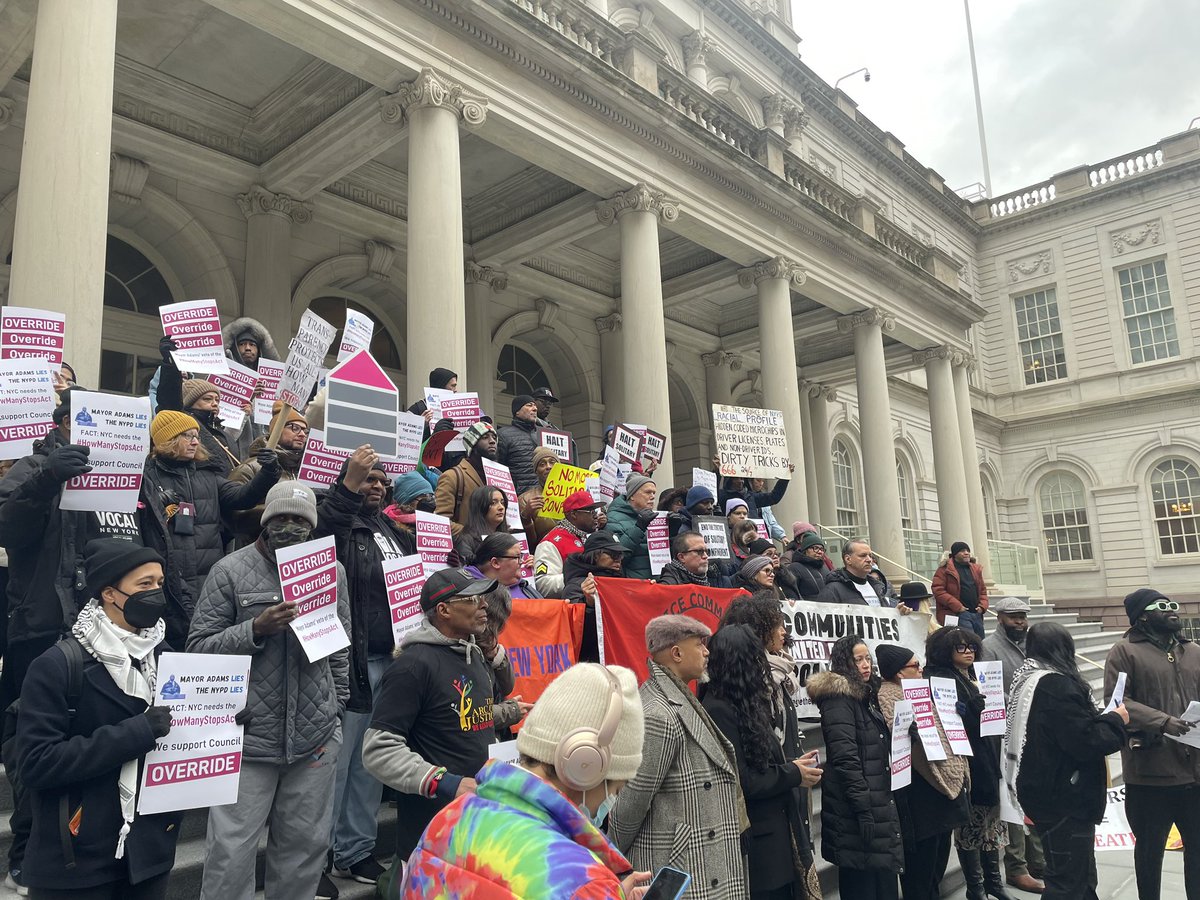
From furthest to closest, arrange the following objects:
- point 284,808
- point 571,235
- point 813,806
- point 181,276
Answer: point 571,235 → point 181,276 → point 813,806 → point 284,808

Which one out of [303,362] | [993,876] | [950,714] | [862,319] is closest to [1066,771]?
[950,714]

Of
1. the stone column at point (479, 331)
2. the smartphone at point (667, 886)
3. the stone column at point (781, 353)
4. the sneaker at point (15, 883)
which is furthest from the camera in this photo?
→ the stone column at point (479, 331)

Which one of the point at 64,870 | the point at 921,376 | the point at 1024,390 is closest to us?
the point at 64,870

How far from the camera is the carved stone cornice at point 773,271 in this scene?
15.9 m

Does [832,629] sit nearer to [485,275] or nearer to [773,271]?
[773,271]

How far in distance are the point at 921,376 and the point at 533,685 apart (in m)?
27.4

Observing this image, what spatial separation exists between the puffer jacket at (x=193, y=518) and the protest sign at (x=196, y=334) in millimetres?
1492

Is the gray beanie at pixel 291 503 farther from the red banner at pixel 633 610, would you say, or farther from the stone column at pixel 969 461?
the stone column at pixel 969 461

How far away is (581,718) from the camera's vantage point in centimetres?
196

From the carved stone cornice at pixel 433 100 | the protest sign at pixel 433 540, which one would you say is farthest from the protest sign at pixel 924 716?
the carved stone cornice at pixel 433 100

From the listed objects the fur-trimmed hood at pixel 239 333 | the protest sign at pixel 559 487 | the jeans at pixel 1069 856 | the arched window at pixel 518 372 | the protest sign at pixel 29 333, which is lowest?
the jeans at pixel 1069 856

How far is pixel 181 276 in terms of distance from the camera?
42.6 ft

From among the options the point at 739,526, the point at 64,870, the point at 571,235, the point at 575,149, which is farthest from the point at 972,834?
the point at 571,235

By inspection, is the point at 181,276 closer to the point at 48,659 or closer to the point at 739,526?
the point at 739,526
